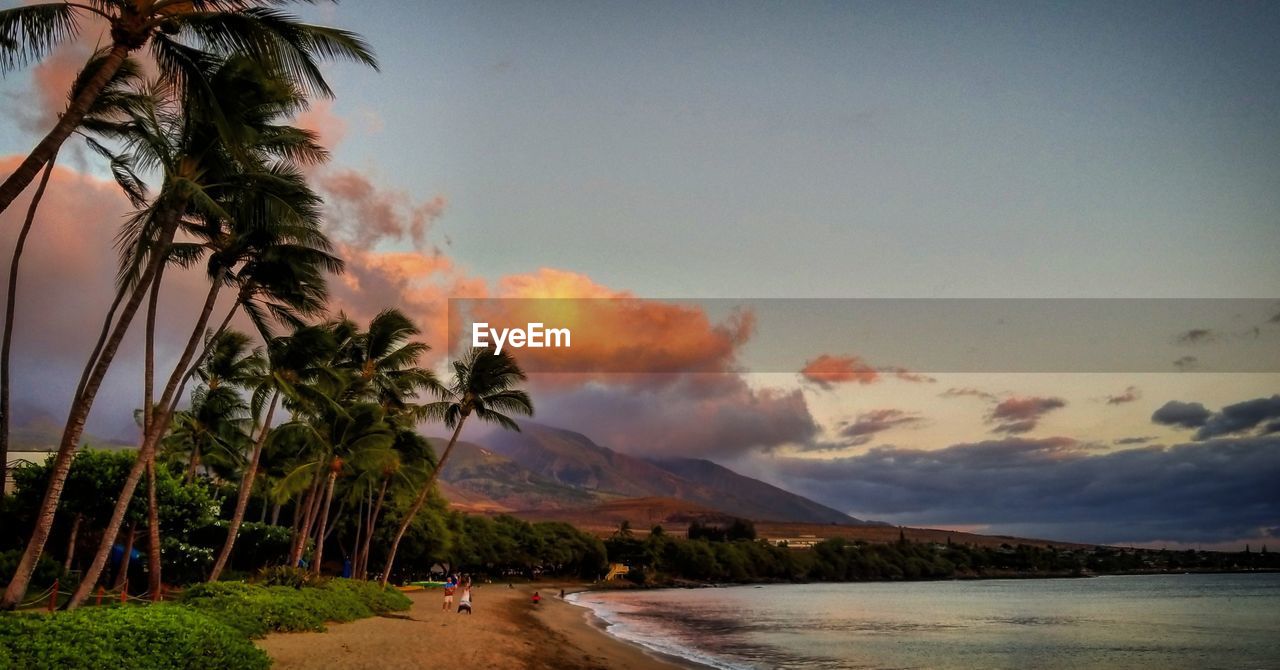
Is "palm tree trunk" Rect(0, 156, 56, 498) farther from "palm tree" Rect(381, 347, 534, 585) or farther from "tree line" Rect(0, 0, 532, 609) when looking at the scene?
"palm tree" Rect(381, 347, 534, 585)

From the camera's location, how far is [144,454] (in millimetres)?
17906

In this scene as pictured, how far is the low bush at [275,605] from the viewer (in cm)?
1712

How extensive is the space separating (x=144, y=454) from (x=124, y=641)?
809 centimetres

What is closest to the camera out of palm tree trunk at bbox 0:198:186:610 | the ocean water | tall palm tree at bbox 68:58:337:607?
palm tree trunk at bbox 0:198:186:610

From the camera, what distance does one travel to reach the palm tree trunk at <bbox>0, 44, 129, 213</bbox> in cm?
1031

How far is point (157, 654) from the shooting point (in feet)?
37.1

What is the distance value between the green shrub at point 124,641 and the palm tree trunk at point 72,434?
280 cm

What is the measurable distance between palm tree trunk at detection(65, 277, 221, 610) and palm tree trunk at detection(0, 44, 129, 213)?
6.28 m

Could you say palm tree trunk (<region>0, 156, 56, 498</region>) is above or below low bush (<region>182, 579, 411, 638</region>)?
above

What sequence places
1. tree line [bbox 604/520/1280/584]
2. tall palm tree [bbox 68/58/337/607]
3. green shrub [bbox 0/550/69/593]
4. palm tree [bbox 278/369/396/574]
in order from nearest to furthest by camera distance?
tall palm tree [bbox 68/58/337/607], green shrub [bbox 0/550/69/593], palm tree [bbox 278/369/396/574], tree line [bbox 604/520/1280/584]

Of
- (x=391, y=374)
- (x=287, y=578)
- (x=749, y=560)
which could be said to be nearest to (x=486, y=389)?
(x=391, y=374)

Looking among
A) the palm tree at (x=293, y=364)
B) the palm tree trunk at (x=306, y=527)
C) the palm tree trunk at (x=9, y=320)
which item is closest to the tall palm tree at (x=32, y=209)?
the palm tree trunk at (x=9, y=320)

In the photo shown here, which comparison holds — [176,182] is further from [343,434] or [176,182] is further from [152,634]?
[343,434]

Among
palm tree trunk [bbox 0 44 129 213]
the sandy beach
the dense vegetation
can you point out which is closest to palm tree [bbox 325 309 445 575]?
the sandy beach
